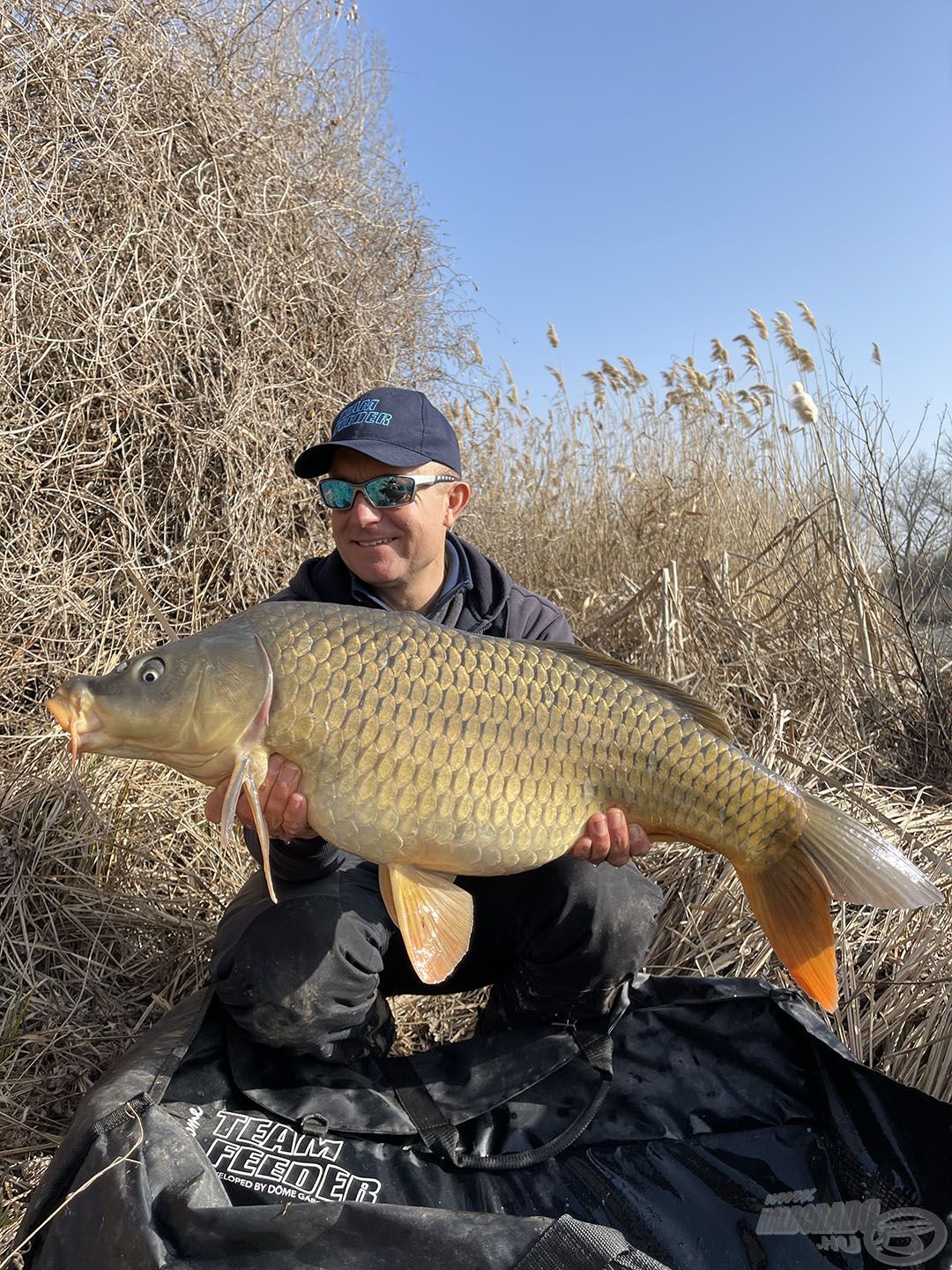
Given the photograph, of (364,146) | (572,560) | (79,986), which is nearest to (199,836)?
(79,986)

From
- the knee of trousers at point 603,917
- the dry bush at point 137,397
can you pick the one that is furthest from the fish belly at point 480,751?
the dry bush at point 137,397

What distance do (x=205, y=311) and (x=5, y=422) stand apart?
675 millimetres

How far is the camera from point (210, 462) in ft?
8.94

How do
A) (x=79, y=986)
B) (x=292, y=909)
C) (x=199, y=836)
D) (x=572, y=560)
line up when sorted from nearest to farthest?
1. (x=292, y=909)
2. (x=79, y=986)
3. (x=199, y=836)
4. (x=572, y=560)

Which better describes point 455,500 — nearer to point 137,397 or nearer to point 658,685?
point 658,685

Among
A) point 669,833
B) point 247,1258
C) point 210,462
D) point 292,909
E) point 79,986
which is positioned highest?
point 210,462

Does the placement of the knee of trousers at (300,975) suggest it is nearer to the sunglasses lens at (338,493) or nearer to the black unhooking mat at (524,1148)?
the black unhooking mat at (524,1148)

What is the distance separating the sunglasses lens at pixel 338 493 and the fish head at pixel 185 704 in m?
0.48

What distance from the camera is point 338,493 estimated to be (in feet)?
5.39

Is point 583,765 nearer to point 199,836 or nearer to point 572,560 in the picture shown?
point 199,836

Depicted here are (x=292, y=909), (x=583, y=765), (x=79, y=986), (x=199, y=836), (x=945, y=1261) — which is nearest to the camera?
(x=945, y=1261)

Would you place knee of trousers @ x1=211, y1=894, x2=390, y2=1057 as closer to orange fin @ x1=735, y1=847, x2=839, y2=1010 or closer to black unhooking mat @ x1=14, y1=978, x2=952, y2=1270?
black unhooking mat @ x1=14, y1=978, x2=952, y2=1270

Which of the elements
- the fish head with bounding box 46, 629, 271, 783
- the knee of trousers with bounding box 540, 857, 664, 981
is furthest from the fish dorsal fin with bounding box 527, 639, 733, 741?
the fish head with bounding box 46, 629, 271, 783

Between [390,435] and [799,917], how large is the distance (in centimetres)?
103
